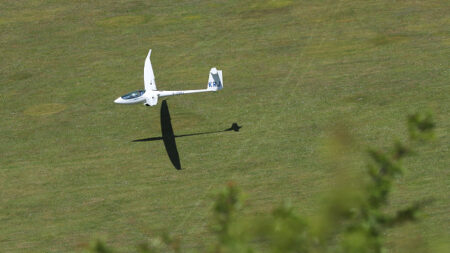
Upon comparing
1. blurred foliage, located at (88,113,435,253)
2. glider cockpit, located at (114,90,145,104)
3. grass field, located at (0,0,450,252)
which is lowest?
grass field, located at (0,0,450,252)

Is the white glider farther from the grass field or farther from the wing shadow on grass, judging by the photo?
the grass field

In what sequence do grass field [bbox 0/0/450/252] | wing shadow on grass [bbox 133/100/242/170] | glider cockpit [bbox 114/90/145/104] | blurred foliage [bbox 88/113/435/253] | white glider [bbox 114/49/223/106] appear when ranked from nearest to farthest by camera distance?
blurred foliage [bbox 88/113/435/253]
grass field [bbox 0/0/450/252]
wing shadow on grass [bbox 133/100/242/170]
white glider [bbox 114/49/223/106]
glider cockpit [bbox 114/90/145/104]

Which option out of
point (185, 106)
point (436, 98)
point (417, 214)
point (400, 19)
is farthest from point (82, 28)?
point (417, 214)

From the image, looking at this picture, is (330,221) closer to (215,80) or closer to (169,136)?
(215,80)

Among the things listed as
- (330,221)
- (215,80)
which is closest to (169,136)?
(215,80)

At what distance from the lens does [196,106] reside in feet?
185

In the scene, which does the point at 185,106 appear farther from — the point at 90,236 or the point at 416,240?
the point at 416,240

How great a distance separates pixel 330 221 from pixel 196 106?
4749cm

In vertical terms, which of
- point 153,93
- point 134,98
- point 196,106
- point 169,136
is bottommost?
point 196,106

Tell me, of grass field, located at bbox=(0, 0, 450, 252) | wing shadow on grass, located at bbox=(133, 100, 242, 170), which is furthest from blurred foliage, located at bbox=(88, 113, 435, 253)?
wing shadow on grass, located at bbox=(133, 100, 242, 170)

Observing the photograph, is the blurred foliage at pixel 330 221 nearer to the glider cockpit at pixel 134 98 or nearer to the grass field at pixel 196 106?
the grass field at pixel 196 106

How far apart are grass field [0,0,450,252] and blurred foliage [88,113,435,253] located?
77.2 ft

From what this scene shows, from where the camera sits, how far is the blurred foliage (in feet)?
30.5

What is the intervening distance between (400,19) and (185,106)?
89.1 ft
